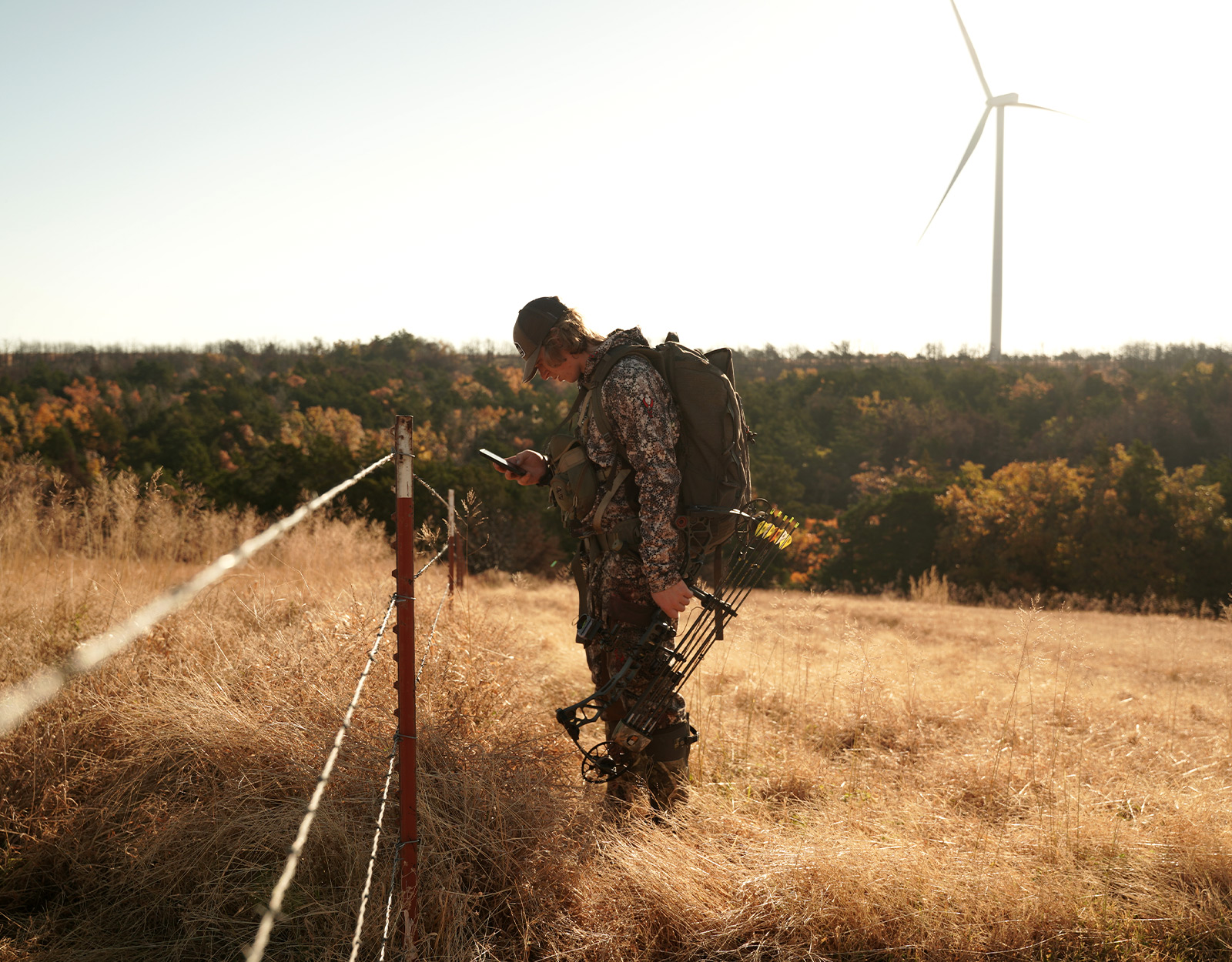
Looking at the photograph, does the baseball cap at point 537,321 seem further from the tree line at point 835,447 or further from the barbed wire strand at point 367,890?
the tree line at point 835,447

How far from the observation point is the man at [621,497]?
8.93ft

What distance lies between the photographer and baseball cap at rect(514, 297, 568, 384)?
2.89 metres

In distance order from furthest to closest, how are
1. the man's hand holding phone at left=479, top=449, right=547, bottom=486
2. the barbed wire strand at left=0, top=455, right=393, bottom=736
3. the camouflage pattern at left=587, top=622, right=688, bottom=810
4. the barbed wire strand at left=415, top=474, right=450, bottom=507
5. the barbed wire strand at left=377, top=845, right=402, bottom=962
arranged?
the man's hand holding phone at left=479, top=449, right=547, bottom=486 → the camouflage pattern at left=587, top=622, right=688, bottom=810 → the barbed wire strand at left=415, top=474, right=450, bottom=507 → the barbed wire strand at left=377, top=845, right=402, bottom=962 → the barbed wire strand at left=0, top=455, right=393, bottom=736

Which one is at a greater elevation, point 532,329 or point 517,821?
point 532,329

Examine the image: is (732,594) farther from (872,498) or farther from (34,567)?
(872,498)

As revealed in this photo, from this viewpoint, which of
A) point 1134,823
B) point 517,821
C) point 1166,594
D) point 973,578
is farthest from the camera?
point 973,578

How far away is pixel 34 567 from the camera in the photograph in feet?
17.1

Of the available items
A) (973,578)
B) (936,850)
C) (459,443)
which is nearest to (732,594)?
(936,850)

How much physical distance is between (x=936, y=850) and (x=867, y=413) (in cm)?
3801

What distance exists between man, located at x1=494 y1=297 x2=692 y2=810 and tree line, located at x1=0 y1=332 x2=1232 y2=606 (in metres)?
Answer: 8.98

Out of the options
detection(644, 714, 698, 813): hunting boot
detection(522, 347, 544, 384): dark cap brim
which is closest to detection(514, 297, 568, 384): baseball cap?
detection(522, 347, 544, 384): dark cap brim

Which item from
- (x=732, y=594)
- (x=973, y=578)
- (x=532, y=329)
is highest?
(x=532, y=329)

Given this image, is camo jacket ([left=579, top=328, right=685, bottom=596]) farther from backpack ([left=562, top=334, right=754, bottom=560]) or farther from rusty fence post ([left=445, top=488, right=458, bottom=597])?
rusty fence post ([left=445, top=488, right=458, bottom=597])

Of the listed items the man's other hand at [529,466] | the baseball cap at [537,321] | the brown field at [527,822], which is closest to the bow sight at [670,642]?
the brown field at [527,822]
